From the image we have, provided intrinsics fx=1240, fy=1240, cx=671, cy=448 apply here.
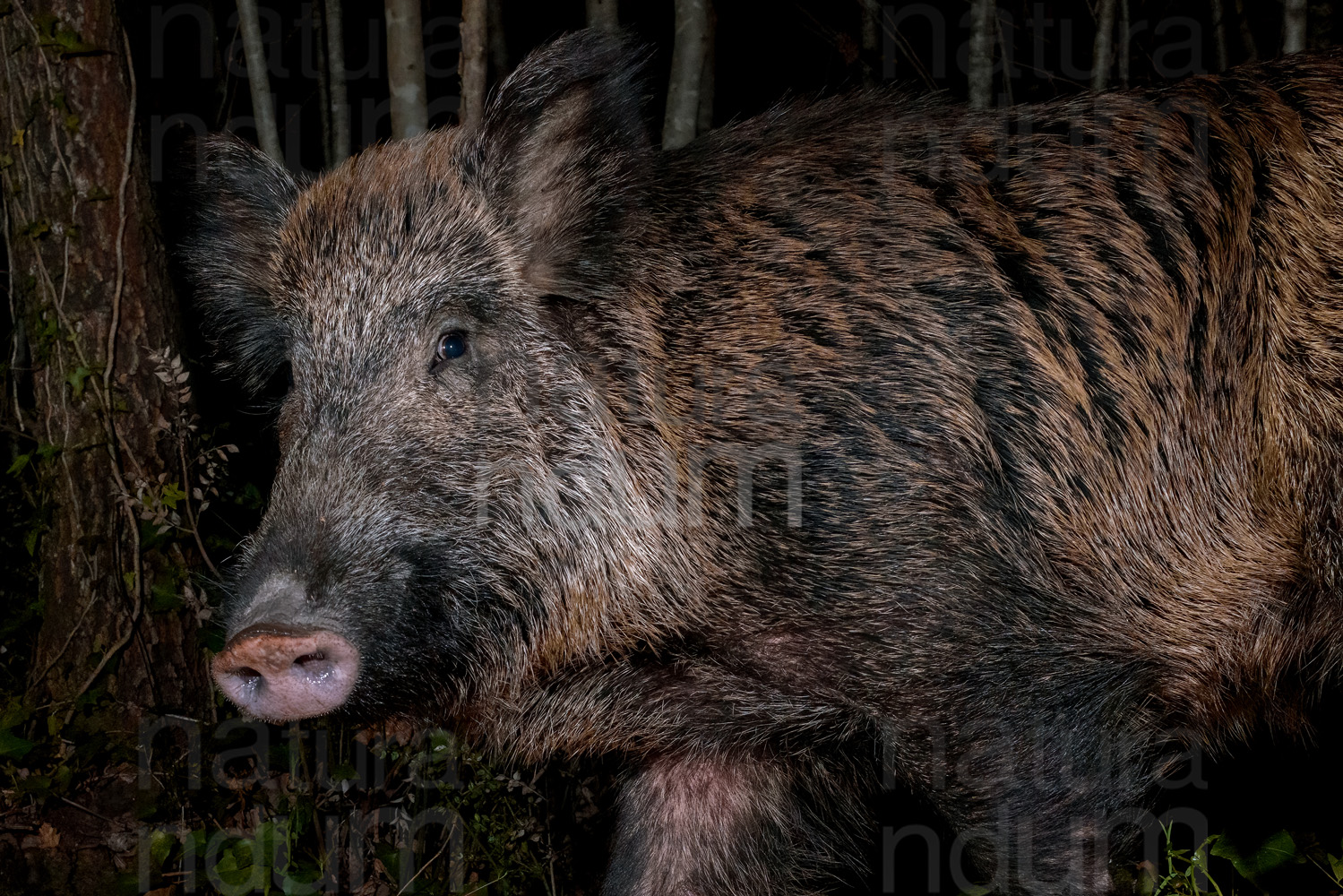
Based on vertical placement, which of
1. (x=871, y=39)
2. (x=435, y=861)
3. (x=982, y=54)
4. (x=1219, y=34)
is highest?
(x=871, y=39)

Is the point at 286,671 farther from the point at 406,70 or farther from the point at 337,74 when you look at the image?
the point at 337,74

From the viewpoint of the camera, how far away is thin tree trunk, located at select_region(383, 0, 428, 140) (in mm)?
3871

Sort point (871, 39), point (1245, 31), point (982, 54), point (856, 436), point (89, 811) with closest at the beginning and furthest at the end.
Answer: point (856, 436) → point (89, 811) → point (982, 54) → point (1245, 31) → point (871, 39)

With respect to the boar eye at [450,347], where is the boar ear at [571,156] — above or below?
above

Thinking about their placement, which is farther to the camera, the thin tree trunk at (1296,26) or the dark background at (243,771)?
the thin tree trunk at (1296,26)

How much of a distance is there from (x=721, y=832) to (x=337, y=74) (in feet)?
10.6

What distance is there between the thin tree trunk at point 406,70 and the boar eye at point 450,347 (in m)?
1.43

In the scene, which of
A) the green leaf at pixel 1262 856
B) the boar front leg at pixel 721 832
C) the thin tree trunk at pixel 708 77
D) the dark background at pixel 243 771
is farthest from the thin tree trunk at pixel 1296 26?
the boar front leg at pixel 721 832

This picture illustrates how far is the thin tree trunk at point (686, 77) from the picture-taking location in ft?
13.7

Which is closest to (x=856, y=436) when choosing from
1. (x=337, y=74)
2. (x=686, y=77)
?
(x=686, y=77)

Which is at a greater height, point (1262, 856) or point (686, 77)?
point (686, 77)

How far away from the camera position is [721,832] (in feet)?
9.77

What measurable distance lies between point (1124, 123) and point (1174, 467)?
31.8 inches

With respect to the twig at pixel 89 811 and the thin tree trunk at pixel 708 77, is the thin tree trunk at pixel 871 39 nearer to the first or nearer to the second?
the thin tree trunk at pixel 708 77
